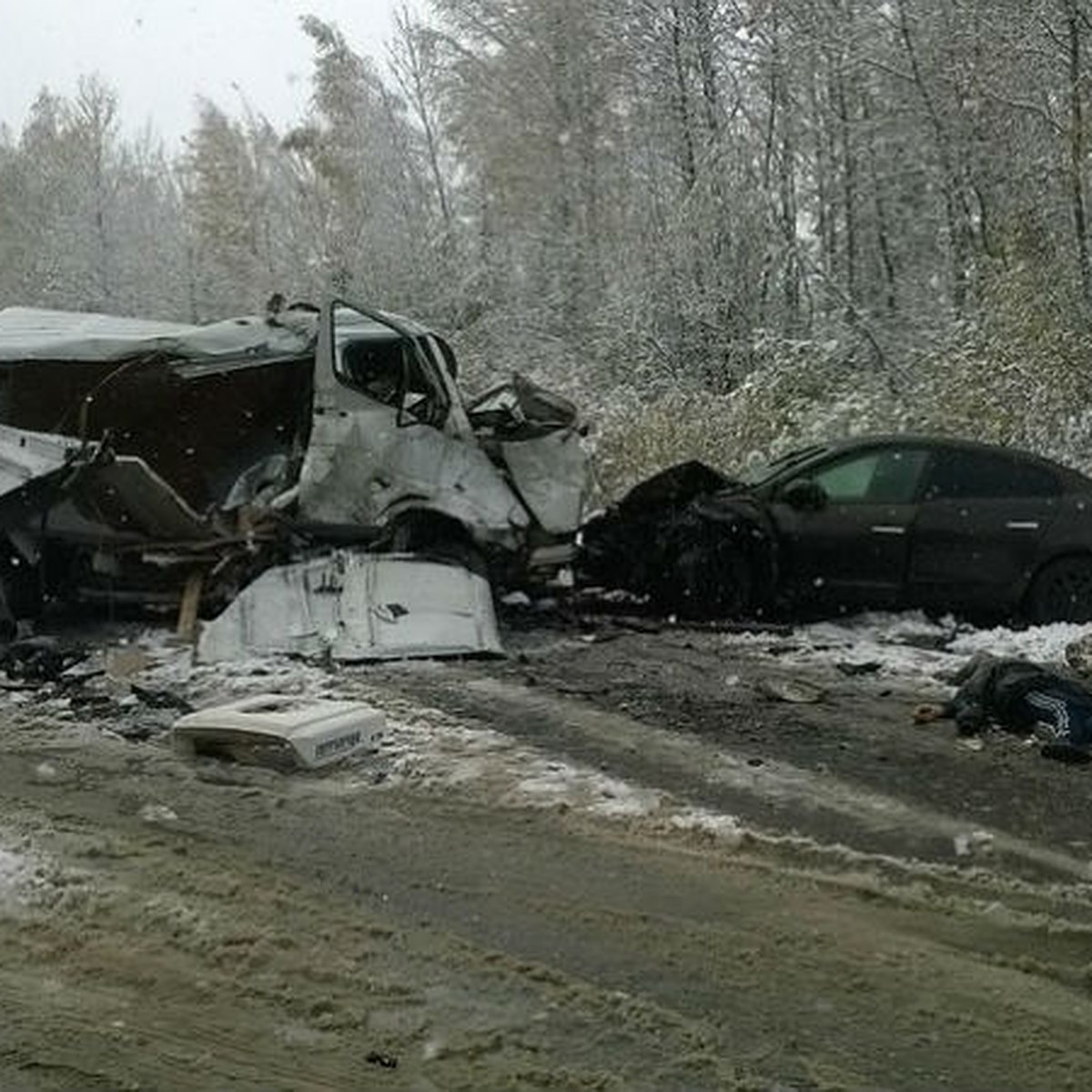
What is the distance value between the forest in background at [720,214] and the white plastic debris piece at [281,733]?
909cm

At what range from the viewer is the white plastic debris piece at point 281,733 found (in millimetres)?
6141

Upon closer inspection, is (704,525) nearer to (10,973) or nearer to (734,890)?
(734,890)

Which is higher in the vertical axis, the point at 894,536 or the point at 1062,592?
the point at 894,536

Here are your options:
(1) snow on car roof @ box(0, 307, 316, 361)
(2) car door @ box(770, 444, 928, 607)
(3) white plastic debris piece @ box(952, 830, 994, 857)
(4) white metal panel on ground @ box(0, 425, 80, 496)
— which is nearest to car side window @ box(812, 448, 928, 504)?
(2) car door @ box(770, 444, 928, 607)

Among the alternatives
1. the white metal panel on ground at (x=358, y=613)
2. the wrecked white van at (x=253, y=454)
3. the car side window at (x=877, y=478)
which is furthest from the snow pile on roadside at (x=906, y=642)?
the wrecked white van at (x=253, y=454)

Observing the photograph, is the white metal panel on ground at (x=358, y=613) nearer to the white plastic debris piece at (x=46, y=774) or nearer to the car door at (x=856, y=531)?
the white plastic debris piece at (x=46, y=774)

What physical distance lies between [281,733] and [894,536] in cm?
522

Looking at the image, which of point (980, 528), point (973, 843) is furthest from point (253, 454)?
point (973, 843)

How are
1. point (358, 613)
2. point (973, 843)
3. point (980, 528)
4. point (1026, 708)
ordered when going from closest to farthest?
1. point (973, 843)
2. point (1026, 708)
3. point (358, 613)
4. point (980, 528)

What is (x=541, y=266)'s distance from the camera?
24.7 meters

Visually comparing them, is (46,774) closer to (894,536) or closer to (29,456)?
(29,456)

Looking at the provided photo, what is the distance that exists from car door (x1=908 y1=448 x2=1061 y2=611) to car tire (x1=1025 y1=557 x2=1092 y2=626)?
121 millimetres

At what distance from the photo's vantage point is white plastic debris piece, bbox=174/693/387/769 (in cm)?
614

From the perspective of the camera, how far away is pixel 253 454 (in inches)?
397
